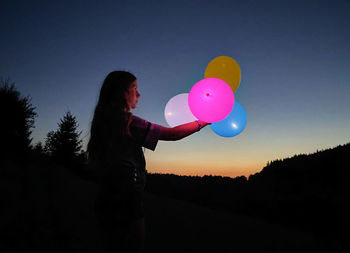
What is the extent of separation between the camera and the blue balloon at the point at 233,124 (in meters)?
2.06

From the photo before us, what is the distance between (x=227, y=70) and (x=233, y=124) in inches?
23.6

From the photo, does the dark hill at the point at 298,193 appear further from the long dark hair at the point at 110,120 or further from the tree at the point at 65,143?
the tree at the point at 65,143

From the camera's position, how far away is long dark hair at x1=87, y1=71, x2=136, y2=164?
1281 millimetres

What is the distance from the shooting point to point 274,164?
7668mm

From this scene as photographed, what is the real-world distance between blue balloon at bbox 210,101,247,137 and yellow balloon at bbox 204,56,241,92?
0.27 m

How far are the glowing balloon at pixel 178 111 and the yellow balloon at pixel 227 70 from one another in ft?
1.46

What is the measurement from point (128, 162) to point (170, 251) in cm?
233

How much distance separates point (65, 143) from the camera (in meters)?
22.4

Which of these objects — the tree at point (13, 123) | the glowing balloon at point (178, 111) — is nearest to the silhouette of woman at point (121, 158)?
the glowing balloon at point (178, 111)

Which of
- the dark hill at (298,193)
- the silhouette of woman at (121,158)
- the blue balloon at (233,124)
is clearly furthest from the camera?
the dark hill at (298,193)

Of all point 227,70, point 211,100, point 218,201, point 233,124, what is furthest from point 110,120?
point 218,201

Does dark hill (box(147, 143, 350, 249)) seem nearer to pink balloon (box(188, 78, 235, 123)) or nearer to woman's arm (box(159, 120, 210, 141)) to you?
pink balloon (box(188, 78, 235, 123))

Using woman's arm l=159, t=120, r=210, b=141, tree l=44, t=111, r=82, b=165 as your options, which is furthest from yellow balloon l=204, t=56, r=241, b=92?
tree l=44, t=111, r=82, b=165

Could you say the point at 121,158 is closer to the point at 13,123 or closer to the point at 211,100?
the point at 211,100
